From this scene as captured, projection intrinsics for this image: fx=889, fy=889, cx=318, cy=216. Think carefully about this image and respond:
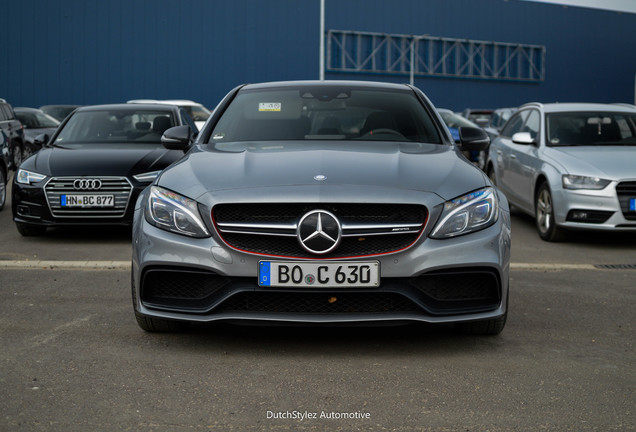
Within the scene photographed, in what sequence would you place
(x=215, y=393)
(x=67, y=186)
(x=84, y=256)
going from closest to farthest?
1. (x=215, y=393)
2. (x=84, y=256)
3. (x=67, y=186)

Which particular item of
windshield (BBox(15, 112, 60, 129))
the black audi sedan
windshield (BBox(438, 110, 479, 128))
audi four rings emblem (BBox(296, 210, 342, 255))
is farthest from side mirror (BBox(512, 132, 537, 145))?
windshield (BBox(15, 112, 60, 129))

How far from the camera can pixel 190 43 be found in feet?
149

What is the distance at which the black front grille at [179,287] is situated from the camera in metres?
4.32

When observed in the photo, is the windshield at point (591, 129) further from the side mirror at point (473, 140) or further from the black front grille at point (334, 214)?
the black front grille at point (334, 214)

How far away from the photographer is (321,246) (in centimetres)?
420

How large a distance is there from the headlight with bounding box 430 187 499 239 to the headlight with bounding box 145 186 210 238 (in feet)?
3.77

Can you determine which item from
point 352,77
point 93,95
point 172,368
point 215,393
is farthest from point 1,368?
point 352,77

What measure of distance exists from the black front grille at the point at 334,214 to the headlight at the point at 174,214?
0.10 metres

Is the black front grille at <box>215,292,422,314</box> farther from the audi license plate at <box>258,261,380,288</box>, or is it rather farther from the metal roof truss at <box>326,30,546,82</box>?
the metal roof truss at <box>326,30,546,82</box>

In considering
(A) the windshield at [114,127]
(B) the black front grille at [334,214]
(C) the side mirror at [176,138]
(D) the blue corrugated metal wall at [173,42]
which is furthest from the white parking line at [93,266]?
(D) the blue corrugated metal wall at [173,42]

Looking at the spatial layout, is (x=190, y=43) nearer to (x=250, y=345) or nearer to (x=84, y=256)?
(x=84, y=256)

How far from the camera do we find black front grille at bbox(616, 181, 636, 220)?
855 centimetres

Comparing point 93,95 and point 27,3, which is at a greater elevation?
point 27,3

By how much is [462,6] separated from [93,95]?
21.9m
